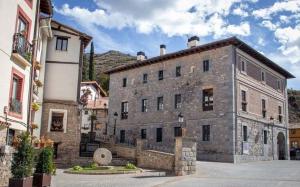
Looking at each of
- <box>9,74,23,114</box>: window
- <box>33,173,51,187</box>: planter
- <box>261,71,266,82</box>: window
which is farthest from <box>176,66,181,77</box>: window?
<box>33,173,51,187</box>: planter

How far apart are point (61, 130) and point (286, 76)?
2550cm

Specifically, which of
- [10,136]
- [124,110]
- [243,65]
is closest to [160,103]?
[124,110]

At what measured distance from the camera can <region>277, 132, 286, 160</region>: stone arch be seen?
3531cm

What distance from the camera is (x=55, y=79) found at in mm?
23688

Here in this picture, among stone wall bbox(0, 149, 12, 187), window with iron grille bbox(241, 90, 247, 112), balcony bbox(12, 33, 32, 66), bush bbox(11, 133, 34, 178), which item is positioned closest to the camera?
bush bbox(11, 133, 34, 178)

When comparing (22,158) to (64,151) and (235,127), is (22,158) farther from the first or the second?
(235,127)

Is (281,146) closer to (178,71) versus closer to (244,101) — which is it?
(244,101)

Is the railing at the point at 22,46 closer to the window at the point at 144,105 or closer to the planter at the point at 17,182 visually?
the planter at the point at 17,182

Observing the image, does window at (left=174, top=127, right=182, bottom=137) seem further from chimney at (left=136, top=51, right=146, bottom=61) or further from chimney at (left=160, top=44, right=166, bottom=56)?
chimney at (left=136, top=51, right=146, bottom=61)

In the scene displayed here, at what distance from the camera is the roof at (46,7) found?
1958cm

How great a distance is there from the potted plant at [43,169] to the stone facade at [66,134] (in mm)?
10629

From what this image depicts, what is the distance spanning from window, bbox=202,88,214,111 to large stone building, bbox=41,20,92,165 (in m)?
11.1

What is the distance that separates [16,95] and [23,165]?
678 cm

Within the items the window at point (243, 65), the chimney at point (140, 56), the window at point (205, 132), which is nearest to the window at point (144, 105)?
the chimney at point (140, 56)
